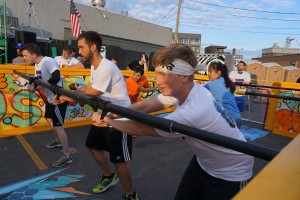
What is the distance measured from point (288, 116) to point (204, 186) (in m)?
6.43

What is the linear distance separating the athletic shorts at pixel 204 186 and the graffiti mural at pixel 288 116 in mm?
6138

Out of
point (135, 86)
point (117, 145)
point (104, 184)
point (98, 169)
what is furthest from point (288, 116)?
point (117, 145)

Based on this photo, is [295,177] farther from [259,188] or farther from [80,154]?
[80,154]

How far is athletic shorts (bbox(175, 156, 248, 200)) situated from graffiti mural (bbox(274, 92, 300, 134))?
242 inches

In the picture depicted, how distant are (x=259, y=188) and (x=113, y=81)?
8.44 feet

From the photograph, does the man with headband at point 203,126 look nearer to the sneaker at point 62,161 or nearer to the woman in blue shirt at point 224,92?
the woman in blue shirt at point 224,92

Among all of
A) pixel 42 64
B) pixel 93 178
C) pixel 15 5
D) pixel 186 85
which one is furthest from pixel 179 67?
pixel 15 5

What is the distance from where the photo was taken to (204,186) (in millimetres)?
2006

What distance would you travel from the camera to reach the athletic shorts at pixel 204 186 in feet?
6.23

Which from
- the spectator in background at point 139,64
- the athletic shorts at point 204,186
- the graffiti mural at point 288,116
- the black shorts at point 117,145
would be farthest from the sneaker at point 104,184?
the graffiti mural at point 288,116

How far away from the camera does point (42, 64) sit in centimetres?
446

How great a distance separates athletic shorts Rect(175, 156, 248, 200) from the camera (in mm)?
1899

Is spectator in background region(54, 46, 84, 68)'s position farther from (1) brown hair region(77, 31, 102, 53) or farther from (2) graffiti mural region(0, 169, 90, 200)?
(1) brown hair region(77, 31, 102, 53)

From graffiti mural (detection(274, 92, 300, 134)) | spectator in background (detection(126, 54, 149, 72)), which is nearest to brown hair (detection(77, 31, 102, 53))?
spectator in background (detection(126, 54, 149, 72))
